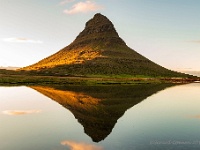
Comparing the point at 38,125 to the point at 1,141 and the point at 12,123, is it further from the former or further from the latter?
the point at 1,141

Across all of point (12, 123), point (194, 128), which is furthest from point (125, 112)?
point (12, 123)

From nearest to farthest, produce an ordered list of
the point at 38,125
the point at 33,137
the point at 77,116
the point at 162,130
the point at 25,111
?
the point at 33,137
the point at 162,130
the point at 38,125
the point at 77,116
the point at 25,111

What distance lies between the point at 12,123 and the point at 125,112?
15.6 m

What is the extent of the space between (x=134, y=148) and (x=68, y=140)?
5.55 meters

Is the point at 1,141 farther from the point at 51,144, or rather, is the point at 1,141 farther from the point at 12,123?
the point at 12,123

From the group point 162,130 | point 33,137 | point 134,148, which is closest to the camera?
point 134,148

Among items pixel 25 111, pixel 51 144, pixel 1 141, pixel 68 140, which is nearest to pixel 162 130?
pixel 68 140

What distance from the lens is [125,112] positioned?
40.6m

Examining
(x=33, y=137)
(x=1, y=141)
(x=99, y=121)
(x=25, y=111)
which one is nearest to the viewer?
(x=1, y=141)

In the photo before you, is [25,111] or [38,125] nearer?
[38,125]

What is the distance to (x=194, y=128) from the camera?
29.8 meters

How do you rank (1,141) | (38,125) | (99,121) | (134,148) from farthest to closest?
(99,121) < (38,125) < (1,141) < (134,148)

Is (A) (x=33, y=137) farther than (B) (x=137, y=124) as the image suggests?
No

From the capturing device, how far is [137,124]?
1251 inches
